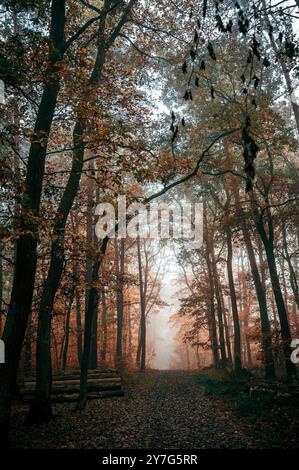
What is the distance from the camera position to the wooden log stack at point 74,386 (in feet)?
41.2

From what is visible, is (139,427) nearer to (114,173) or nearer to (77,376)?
(77,376)

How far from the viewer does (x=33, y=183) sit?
7.50 metres

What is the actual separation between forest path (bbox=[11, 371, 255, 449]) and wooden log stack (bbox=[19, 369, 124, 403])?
638 mm

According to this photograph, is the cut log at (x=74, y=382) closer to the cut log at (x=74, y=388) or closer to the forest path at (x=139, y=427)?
the cut log at (x=74, y=388)

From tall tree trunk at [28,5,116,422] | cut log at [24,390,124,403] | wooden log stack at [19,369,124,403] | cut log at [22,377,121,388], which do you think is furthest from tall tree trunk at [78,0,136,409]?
cut log at [22,377,121,388]

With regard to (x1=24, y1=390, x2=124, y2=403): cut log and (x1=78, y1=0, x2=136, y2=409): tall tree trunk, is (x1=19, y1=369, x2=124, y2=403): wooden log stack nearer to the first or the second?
(x1=24, y1=390, x2=124, y2=403): cut log

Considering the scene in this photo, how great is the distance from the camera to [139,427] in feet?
30.2

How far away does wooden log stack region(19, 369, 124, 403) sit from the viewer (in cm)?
1257

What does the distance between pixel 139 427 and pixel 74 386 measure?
5.32m

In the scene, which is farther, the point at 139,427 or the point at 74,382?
the point at 74,382

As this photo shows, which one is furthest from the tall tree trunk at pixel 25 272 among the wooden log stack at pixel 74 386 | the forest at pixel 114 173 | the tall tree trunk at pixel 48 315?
the wooden log stack at pixel 74 386

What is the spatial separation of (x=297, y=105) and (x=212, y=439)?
53.9 ft

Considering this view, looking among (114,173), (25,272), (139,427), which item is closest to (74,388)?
(139,427)

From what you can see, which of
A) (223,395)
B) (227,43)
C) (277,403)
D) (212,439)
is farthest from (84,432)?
(227,43)
